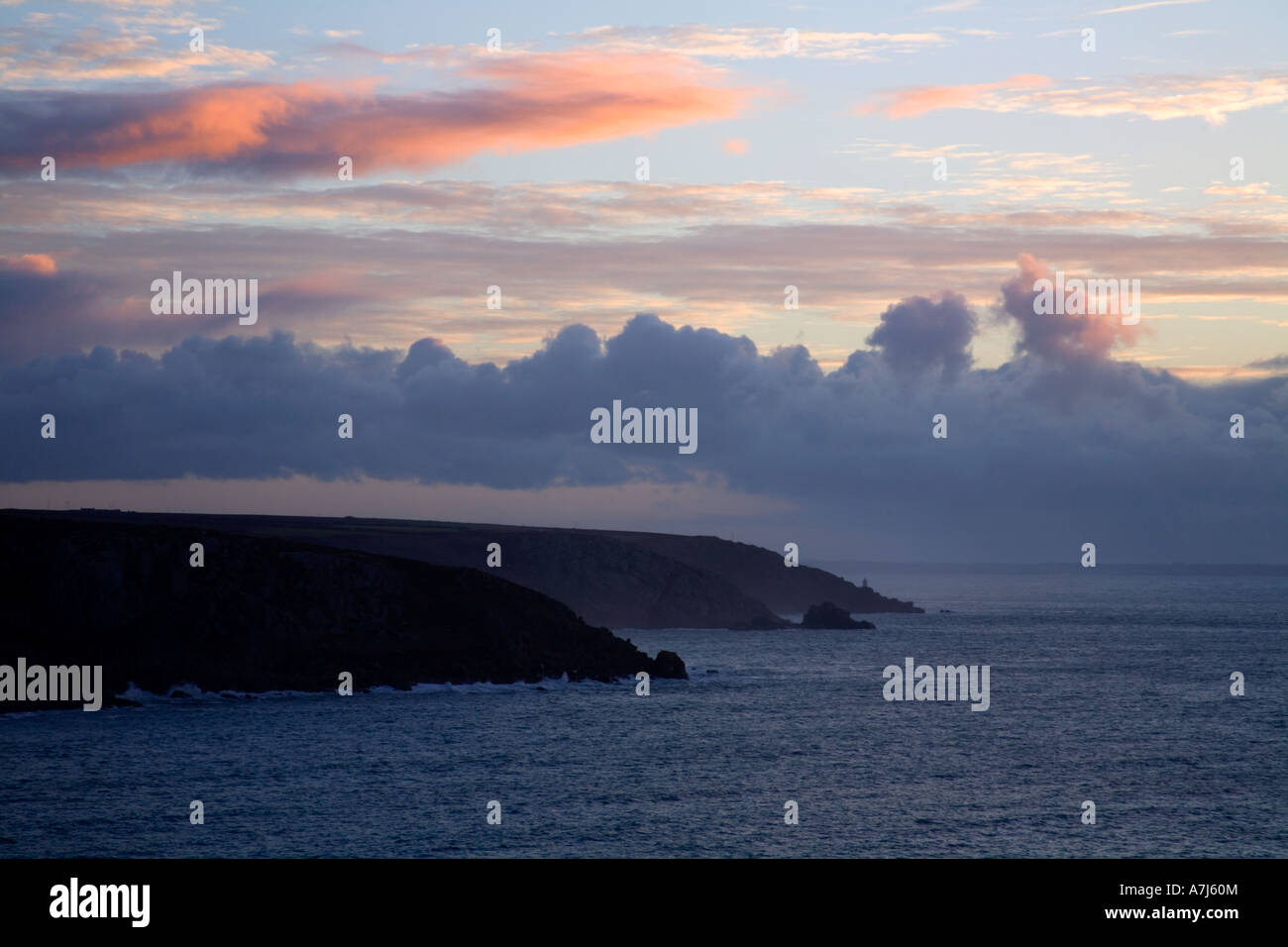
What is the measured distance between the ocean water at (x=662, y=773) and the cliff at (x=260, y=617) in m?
4.69

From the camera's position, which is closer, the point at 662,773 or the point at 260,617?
the point at 662,773

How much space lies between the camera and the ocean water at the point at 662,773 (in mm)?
49375

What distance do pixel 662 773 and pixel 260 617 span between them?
169ft

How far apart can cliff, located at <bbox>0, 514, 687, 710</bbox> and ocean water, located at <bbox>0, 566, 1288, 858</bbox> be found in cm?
469

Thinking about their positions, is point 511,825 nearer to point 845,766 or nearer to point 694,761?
point 694,761

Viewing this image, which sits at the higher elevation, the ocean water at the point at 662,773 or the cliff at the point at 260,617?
the cliff at the point at 260,617

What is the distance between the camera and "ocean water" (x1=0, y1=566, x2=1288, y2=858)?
49375mm

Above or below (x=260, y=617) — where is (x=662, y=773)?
below

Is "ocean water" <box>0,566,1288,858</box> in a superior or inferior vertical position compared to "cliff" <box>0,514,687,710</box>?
inferior

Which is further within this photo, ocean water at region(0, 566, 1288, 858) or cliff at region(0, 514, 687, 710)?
cliff at region(0, 514, 687, 710)

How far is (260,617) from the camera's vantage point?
103 meters

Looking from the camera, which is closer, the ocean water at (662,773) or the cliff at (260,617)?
the ocean water at (662,773)

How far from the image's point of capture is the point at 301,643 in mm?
103125
